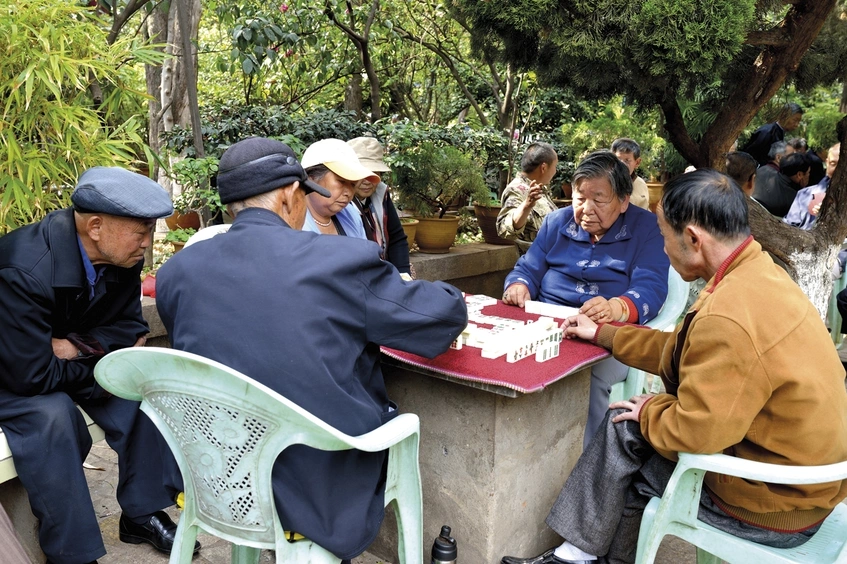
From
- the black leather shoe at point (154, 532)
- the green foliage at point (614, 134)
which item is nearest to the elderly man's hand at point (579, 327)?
the black leather shoe at point (154, 532)

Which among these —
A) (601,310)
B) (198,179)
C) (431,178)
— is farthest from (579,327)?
(431,178)

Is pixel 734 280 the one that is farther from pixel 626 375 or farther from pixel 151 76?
pixel 151 76

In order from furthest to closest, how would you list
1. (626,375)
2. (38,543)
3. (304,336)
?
(626,375), (38,543), (304,336)

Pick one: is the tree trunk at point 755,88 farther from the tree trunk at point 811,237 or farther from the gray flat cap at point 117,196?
the gray flat cap at point 117,196

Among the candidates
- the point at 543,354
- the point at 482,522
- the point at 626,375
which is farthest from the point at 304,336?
the point at 626,375

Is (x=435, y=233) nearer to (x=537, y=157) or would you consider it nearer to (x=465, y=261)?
(x=465, y=261)

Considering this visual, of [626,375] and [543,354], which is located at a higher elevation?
[543,354]

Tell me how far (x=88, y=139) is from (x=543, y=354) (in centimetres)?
210

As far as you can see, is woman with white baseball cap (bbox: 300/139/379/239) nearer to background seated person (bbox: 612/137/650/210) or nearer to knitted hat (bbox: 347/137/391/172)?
knitted hat (bbox: 347/137/391/172)

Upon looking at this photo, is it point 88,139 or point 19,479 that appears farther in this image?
point 88,139

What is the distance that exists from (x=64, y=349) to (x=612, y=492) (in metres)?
2.05

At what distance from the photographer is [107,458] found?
152 inches

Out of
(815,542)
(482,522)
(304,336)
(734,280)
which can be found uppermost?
(734,280)

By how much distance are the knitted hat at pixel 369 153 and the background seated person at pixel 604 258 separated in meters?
0.95
